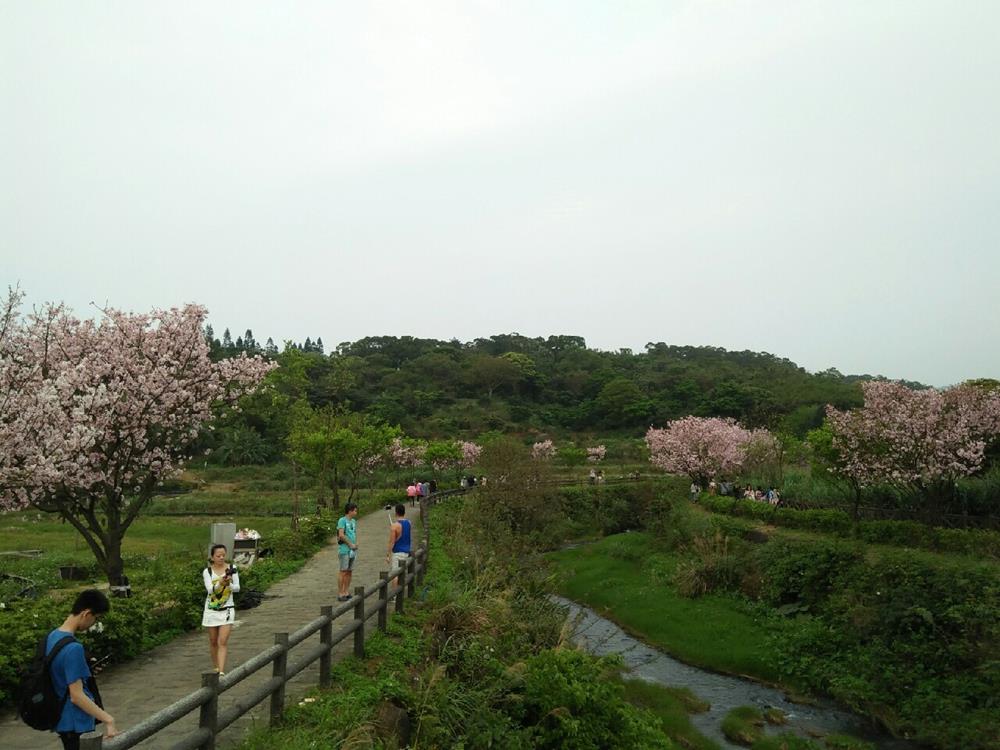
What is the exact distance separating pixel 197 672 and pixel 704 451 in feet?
114

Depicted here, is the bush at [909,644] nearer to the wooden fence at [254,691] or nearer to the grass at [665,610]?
the grass at [665,610]

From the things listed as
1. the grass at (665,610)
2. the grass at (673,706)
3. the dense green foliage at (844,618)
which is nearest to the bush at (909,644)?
the dense green foliage at (844,618)

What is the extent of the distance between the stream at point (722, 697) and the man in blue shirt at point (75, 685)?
11.5m

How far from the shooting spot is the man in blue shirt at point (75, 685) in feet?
17.3

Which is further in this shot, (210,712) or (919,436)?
(919,436)

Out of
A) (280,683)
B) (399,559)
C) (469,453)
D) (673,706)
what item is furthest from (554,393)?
(280,683)

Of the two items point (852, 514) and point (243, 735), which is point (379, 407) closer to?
point (852, 514)

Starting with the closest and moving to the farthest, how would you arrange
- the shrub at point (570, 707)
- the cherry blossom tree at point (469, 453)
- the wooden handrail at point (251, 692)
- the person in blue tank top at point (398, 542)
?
1. the wooden handrail at point (251, 692)
2. the shrub at point (570, 707)
3. the person in blue tank top at point (398, 542)
4. the cherry blossom tree at point (469, 453)

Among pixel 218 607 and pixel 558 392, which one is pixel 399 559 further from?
pixel 558 392

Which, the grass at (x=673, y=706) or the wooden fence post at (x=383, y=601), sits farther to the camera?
the grass at (x=673, y=706)

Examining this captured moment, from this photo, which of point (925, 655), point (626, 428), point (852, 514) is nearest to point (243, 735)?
point (925, 655)

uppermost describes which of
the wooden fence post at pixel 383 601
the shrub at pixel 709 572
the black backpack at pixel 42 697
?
the black backpack at pixel 42 697

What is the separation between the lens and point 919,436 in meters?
24.0

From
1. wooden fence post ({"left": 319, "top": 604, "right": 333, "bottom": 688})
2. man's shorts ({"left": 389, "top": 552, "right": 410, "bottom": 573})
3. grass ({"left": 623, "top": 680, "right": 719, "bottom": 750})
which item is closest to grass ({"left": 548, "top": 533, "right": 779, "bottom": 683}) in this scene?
grass ({"left": 623, "top": 680, "right": 719, "bottom": 750})
